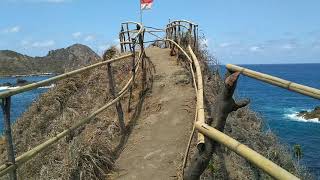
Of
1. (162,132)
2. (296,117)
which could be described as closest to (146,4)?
(162,132)

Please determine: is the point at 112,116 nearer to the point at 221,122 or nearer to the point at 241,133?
the point at 241,133

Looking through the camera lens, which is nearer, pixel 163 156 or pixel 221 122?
pixel 221 122

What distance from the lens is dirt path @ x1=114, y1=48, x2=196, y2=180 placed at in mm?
7965

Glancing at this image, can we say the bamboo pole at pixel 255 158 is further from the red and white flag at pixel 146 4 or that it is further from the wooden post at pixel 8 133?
the red and white flag at pixel 146 4

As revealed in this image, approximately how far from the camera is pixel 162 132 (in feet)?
30.3

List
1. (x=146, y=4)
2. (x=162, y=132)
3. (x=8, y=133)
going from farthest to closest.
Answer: (x=146, y=4), (x=162, y=132), (x=8, y=133)

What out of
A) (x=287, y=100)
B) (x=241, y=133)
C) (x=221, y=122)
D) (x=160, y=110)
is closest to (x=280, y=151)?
(x=241, y=133)

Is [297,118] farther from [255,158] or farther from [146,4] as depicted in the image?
[255,158]

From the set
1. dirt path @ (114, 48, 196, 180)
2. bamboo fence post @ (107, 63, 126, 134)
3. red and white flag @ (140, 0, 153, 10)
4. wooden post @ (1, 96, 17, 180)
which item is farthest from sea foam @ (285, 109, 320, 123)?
wooden post @ (1, 96, 17, 180)

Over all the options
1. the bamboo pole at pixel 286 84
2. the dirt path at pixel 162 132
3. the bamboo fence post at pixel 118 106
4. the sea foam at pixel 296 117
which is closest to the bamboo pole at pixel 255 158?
the bamboo pole at pixel 286 84

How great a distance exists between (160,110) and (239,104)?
4.88 metres

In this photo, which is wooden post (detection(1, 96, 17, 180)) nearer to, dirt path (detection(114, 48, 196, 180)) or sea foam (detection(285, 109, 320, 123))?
dirt path (detection(114, 48, 196, 180))

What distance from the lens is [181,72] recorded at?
1222cm

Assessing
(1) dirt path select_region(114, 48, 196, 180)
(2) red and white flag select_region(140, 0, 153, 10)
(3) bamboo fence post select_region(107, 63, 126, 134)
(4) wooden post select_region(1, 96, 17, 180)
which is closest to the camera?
(4) wooden post select_region(1, 96, 17, 180)
